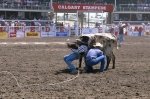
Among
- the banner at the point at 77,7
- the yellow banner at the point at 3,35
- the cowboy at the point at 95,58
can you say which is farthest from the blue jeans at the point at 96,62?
the banner at the point at 77,7

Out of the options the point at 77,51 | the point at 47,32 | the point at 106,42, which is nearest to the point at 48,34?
the point at 47,32

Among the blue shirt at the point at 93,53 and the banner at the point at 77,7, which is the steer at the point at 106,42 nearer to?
the blue shirt at the point at 93,53

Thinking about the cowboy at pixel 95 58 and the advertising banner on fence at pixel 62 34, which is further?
the advertising banner on fence at pixel 62 34

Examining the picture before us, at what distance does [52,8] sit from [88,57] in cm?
4379

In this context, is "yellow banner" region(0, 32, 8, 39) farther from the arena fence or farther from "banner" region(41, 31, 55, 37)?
"banner" region(41, 31, 55, 37)

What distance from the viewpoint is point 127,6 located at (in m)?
65.9

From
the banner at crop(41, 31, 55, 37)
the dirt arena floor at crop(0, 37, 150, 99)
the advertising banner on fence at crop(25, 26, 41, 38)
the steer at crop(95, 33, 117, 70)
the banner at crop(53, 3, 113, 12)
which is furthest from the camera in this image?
the banner at crop(53, 3, 113, 12)

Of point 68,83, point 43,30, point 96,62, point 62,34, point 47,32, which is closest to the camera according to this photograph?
point 68,83

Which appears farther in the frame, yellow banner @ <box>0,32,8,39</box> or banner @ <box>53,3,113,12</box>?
banner @ <box>53,3,113,12</box>

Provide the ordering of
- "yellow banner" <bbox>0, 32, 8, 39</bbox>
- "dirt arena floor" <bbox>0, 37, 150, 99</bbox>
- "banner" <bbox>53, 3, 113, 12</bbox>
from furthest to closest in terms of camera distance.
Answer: "banner" <bbox>53, 3, 113, 12</bbox>
"yellow banner" <bbox>0, 32, 8, 39</bbox>
"dirt arena floor" <bbox>0, 37, 150, 99</bbox>

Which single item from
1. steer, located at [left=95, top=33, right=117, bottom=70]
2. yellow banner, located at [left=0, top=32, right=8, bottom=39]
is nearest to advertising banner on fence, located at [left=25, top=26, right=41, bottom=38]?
yellow banner, located at [left=0, top=32, right=8, bottom=39]

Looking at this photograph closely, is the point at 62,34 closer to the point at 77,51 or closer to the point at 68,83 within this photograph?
the point at 77,51

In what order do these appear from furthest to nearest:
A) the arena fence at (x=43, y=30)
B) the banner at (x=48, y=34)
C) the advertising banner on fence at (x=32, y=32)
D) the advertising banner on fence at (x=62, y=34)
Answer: the advertising banner on fence at (x=62, y=34)
the banner at (x=48, y=34)
the advertising banner on fence at (x=32, y=32)
the arena fence at (x=43, y=30)

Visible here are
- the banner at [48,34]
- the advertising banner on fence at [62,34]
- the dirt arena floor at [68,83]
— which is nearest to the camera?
the dirt arena floor at [68,83]
